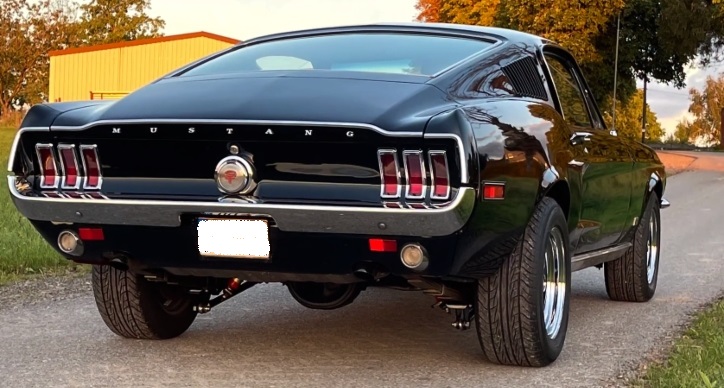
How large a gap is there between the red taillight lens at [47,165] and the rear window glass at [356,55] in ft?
3.01

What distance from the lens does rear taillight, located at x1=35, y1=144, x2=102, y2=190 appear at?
4.77m

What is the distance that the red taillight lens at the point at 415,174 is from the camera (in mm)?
4320

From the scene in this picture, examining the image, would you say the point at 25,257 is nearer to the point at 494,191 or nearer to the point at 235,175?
the point at 235,175

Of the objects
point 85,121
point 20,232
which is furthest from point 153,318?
point 20,232

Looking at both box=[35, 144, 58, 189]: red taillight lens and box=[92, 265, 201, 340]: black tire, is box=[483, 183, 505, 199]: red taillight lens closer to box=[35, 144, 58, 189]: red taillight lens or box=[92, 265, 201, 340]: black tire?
box=[35, 144, 58, 189]: red taillight lens

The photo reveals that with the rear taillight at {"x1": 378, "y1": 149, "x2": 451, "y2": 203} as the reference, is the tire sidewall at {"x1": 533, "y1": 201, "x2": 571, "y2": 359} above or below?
below

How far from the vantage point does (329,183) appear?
4.44m

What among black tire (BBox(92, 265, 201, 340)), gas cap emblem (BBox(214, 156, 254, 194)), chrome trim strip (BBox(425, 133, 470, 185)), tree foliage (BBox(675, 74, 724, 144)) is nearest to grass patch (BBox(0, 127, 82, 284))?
black tire (BBox(92, 265, 201, 340))

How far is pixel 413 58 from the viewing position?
17.4 feet

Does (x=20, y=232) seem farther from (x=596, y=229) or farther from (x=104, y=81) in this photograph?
(x=104, y=81)

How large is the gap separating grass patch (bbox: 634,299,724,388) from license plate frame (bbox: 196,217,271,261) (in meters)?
1.63

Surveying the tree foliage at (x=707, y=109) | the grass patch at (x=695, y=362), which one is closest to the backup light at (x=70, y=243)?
the grass patch at (x=695, y=362)

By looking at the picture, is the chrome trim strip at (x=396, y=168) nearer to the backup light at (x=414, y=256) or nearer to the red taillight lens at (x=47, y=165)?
the backup light at (x=414, y=256)

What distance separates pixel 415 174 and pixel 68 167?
147cm
